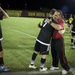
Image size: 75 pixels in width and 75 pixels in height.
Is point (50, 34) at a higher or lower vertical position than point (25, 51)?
higher

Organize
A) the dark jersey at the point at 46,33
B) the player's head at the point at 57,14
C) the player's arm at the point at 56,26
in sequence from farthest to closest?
the dark jersey at the point at 46,33 → the player's head at the point at 57,14 → the player's arm at the point at 56,26

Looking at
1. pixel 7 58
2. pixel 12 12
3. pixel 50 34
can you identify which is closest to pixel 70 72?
pixel 50 34

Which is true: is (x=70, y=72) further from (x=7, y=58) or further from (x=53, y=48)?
(x=7, y=58)

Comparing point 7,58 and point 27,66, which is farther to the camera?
point 7,58

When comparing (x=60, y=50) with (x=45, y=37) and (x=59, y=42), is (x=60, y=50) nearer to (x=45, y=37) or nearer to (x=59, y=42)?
(x=59, y=42)

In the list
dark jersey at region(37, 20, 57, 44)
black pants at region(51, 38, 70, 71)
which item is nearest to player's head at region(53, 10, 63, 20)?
dark jersey at region(37, 20, 57, 44)

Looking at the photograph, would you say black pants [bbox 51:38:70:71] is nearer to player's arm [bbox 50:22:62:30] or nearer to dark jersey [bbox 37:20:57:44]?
dark jersey [bbox 37:20:57:44]

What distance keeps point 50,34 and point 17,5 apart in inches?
3368

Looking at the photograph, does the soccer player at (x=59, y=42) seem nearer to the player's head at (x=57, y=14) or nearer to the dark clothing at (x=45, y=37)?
the player's head at (x=57, y=14)

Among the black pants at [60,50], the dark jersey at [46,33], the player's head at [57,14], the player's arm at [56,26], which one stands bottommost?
the black pants at [60,50]

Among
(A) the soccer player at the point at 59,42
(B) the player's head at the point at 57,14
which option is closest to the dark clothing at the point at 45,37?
(A) the soccer player at the point at 59,42

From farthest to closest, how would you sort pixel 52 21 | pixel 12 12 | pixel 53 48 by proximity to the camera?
pixel 12 12 < pixel 53 48 < pixel 52 21

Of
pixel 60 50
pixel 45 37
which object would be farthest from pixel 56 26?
pixel 60 50

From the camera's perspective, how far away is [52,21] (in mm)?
8102
